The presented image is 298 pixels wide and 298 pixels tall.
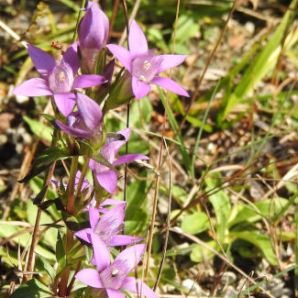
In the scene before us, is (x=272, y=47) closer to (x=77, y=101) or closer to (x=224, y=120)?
(x=224, y=120)

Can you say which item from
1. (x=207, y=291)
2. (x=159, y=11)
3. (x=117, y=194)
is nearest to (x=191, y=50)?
(x=159, y=11)

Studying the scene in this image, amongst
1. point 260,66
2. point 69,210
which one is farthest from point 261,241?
point 69,210

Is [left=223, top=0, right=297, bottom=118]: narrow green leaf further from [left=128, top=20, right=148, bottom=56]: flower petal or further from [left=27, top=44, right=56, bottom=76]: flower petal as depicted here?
[left=27, top=44, right=56, bottom=76]: flower petal

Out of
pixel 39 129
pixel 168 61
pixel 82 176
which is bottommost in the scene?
pixel 39 129

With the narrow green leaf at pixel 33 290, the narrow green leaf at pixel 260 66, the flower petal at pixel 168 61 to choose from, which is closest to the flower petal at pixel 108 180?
the flower petal at pixel 168 61

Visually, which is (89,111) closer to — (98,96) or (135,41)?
(98,96)

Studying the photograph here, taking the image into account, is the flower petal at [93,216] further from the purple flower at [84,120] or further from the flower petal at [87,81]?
the flower petal at [87,81]

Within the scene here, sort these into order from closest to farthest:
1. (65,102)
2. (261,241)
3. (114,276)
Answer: (65,102) → (114,276) → (261,241)

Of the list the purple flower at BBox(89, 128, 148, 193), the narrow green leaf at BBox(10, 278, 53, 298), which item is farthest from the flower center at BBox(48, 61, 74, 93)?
the narrow green leaf at BBox(10, 278, 53, 298)
